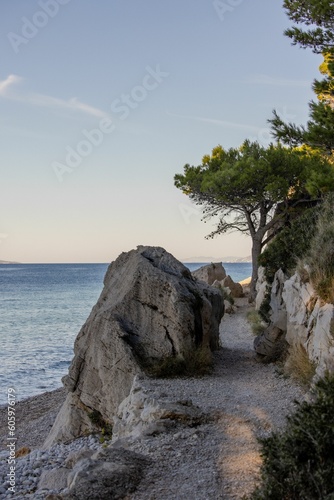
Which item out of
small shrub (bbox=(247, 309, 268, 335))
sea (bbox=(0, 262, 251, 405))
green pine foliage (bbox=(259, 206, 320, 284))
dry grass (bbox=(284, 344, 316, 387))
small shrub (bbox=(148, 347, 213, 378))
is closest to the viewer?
dry grass (bbox=(284, 344, 316, 387))

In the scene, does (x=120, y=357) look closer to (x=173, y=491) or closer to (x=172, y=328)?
(x=172, y=328)

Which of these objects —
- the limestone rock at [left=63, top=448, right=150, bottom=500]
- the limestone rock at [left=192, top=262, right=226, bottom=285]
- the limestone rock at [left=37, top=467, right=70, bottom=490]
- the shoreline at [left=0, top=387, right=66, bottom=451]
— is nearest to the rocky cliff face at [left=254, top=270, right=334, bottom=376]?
the limestone rock at [left=63, top=448, right=150, bottom=500]

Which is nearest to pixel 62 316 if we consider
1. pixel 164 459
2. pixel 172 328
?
pixel 172 328

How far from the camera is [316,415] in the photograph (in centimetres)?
436

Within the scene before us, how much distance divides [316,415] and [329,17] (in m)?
15.5

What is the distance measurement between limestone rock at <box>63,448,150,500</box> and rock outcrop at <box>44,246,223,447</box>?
436cm

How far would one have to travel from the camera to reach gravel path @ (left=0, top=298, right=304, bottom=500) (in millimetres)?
5285

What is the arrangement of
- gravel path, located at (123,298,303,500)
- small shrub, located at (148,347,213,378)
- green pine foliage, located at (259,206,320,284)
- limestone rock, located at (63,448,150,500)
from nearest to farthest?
limestone rock, located at (63,448,150,500)
gravel path, located at (123,298,303,500)
small shrub, located at (148,347,213,378)
green pine foliage, located at (259,206,320,284)

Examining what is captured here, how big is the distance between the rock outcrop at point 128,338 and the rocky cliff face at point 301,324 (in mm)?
1698

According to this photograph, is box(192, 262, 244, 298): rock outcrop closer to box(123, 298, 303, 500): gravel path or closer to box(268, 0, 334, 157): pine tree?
box(268, 0, 334, 157): pine tree

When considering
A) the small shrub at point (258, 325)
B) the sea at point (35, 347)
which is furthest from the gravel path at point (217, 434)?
the sea at point (35, 347)

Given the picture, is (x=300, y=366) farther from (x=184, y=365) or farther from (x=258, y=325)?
(x=258, y=325)

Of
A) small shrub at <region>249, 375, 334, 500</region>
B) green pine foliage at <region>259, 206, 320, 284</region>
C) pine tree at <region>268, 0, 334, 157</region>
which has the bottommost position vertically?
small shrub at <region>249, 375, 334, 500</region>

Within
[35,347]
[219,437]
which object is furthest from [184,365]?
[35,347]
